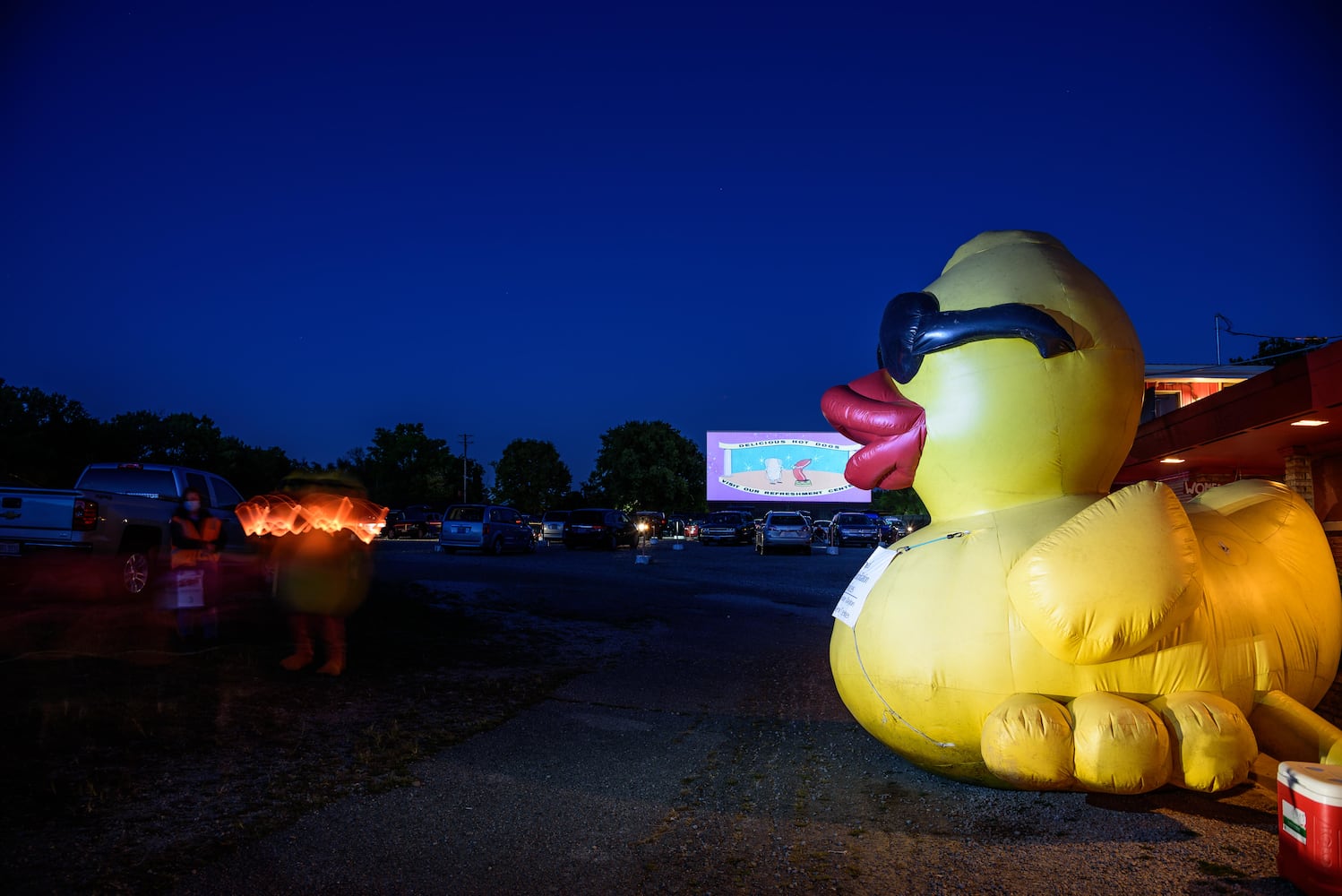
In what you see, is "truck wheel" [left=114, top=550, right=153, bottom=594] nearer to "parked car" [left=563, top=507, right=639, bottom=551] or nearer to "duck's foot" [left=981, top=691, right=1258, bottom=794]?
"duck's foot" [left=981, top=691, right=1258, bottom=794]

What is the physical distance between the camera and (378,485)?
64562 millimetres

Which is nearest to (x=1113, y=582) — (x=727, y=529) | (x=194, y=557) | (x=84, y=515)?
(x=194, y=557)

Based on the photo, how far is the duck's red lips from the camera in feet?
13.2

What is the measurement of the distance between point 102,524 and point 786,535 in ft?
65.9

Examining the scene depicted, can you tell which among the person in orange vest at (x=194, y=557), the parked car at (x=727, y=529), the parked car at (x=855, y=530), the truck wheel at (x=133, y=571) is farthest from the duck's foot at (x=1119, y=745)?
the parked car at (x=727, y=529)

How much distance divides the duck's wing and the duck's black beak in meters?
0.86

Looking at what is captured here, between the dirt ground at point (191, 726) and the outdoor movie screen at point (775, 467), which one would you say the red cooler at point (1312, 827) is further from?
the outdoor movie screen at point (775, 467)

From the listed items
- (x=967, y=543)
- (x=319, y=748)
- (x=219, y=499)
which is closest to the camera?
(x=967, y=543)

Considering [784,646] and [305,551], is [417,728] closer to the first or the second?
[305,551]

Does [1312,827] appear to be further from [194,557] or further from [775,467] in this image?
[775,467]

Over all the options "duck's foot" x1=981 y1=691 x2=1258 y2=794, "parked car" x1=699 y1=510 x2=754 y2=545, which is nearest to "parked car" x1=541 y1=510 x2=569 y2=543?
"parked car" x1=699 y1=510 x2=754 y2=545

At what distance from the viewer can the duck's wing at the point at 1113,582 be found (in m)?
3.03

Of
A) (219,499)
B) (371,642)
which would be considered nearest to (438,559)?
(219,499)

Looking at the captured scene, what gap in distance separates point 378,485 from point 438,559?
1879 inches
